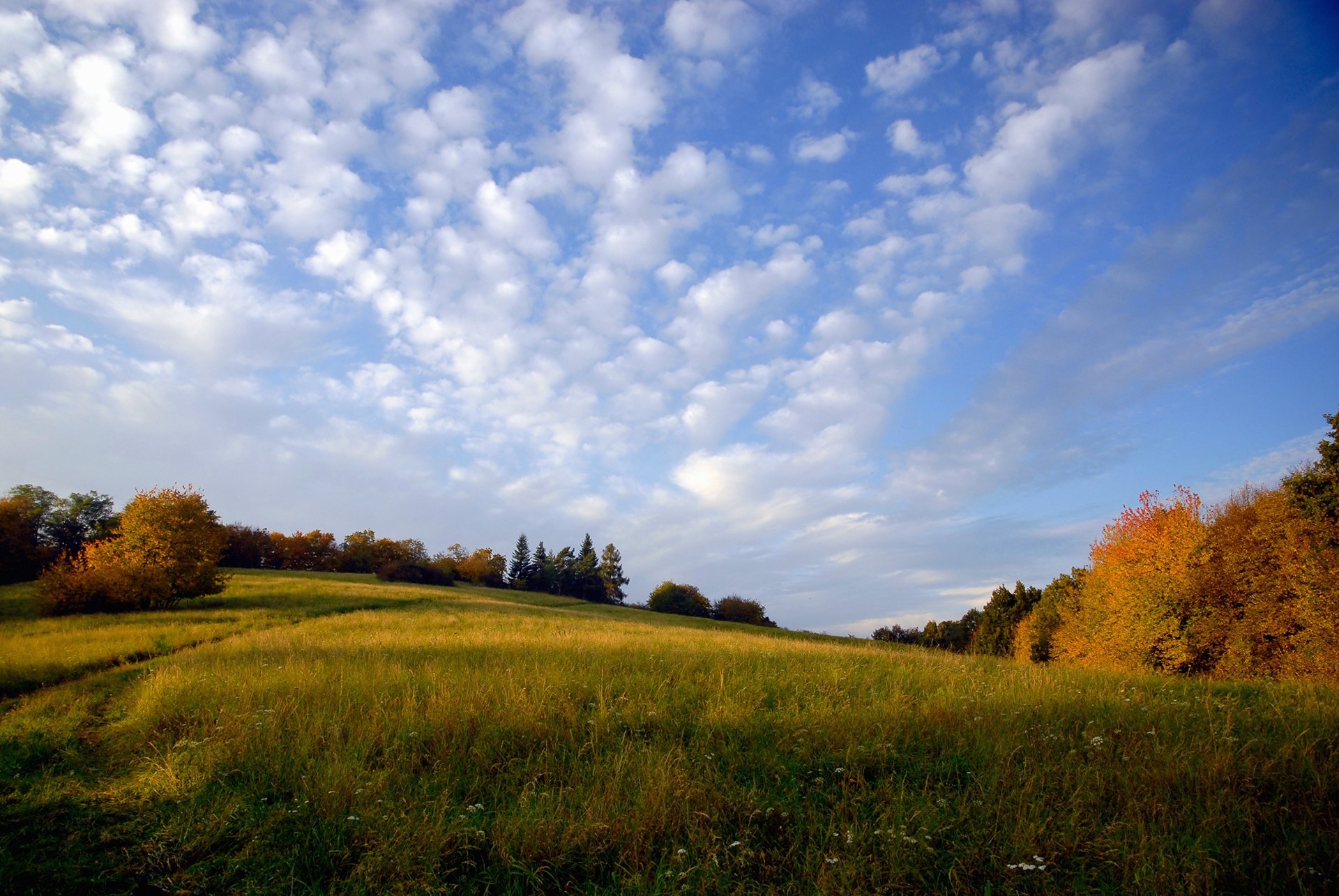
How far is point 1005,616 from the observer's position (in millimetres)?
74000

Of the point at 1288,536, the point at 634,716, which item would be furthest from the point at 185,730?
the point at 1288,536

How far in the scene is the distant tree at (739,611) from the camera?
9400 cm

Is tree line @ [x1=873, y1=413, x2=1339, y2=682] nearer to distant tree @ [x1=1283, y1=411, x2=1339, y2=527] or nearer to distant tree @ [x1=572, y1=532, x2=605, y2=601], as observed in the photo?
distant tree @ [x1=1283, y1=411, x2=1339, y2=527]

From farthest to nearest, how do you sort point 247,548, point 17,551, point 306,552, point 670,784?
point 306,552 < point 247,548 < point 17,551 < point 670,784

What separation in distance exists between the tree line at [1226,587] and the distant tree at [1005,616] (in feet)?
111

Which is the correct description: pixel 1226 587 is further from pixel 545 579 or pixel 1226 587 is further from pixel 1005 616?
pixel 545 579

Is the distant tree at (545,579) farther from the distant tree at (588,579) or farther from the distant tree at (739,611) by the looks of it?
the distant tree at (739,611)

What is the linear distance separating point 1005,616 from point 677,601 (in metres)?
47.8

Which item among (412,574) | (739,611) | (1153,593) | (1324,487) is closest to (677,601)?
(739,611)

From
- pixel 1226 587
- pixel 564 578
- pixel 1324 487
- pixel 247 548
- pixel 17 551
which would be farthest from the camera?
pixel 564 578

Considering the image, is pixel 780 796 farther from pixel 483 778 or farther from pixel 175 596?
pixel 175 596

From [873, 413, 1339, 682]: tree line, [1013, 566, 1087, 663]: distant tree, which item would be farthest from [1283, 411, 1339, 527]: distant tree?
[1013, 566, 1087, 663]: distant tree

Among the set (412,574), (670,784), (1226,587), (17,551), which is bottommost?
(17,551)

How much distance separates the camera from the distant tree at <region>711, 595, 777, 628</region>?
9400 centimetres
